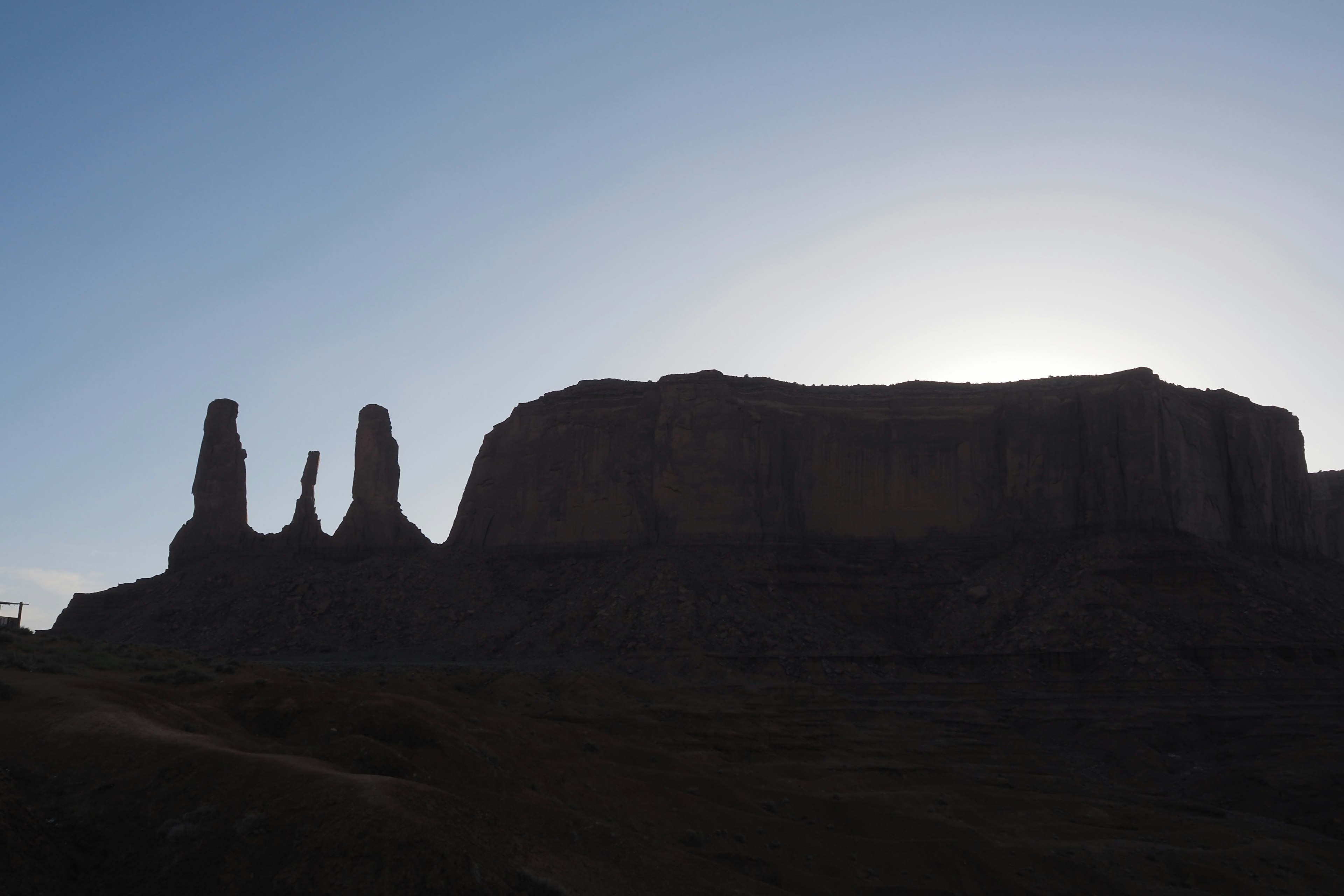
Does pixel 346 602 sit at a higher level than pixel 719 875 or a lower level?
higher

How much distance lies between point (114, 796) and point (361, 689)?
13.9m

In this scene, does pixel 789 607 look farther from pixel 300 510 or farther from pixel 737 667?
pixel 300 510

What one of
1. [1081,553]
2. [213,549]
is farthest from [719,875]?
[213,549]

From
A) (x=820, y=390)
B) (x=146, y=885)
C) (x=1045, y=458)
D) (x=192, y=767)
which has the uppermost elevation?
(x=820, y=390)

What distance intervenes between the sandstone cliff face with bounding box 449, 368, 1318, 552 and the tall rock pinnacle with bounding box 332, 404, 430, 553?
3.86 m

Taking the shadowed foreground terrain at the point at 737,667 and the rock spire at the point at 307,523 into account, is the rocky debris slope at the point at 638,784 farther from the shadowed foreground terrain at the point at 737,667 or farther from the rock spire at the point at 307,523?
the rock spire at the point at 307,523

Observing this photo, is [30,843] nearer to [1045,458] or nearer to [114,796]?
[114,796]

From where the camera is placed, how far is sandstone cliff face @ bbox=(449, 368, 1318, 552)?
201ft

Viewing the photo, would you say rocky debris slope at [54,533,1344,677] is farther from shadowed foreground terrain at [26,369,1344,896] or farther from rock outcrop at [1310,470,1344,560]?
rock outcrop at [1310,470,1344,560]

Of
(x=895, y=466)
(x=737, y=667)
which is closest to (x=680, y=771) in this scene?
(x=737, y=667)

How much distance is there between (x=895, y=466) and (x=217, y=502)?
41303mm

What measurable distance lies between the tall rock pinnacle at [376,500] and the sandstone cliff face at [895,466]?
12.6 feet

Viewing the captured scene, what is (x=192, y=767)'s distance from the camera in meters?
13.1

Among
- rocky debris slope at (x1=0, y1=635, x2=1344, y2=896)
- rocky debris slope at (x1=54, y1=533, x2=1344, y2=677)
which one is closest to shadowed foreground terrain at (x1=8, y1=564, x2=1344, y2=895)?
rocky debris slope at (x1=0, y1=635, x2=1344, y2=896)
